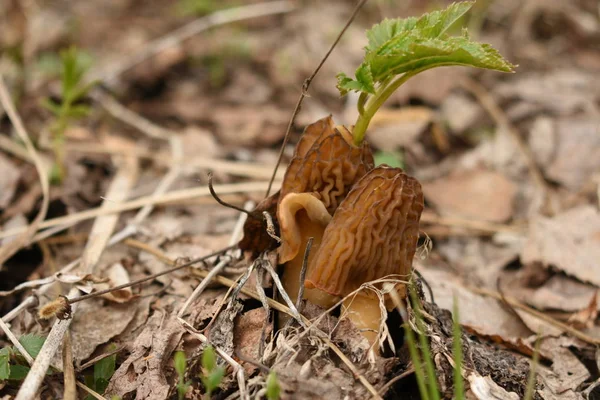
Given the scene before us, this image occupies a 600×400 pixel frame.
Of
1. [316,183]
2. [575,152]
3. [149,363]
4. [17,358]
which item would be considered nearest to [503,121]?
[575,152]

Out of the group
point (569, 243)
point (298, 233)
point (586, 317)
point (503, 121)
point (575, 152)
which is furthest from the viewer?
point (503, 121)

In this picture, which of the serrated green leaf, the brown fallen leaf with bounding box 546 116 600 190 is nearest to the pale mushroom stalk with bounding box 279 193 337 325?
the serrated green leaf

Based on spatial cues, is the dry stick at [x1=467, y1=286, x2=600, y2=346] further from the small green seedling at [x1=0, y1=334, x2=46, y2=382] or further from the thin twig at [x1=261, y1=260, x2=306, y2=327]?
the small green seedling at [x1=0, y1=334, x2=46, y2=382]

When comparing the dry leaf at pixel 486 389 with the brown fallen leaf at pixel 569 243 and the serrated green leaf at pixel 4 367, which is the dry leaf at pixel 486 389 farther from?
the serrated green leaf at pixel 4 367

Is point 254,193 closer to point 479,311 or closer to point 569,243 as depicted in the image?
point 479,311

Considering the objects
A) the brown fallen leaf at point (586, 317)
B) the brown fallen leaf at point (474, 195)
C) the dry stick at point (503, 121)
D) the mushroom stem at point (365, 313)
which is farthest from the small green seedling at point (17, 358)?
the dry stick at point (503, 121)
